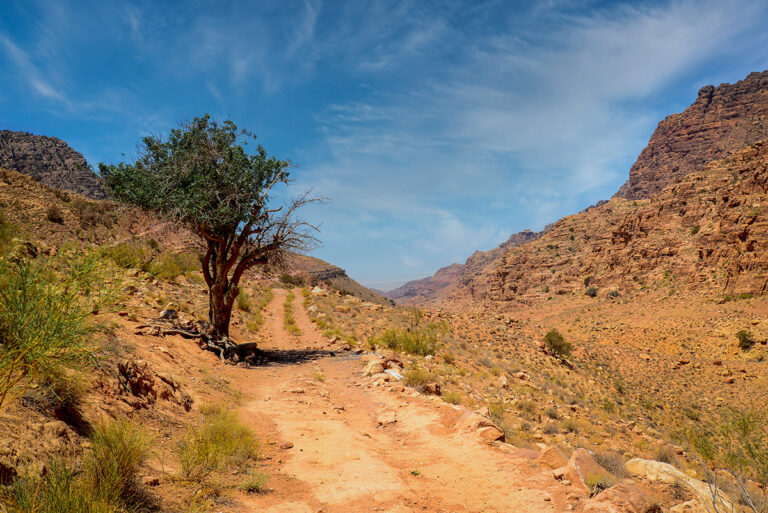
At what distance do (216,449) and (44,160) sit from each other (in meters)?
92.3

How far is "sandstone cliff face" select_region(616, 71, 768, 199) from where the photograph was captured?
127438mm

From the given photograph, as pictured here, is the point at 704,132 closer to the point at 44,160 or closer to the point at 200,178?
the point at 200,178

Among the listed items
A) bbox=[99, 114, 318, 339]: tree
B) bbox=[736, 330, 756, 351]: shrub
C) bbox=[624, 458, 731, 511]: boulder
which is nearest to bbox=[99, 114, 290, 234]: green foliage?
bbox=[99, 114, 318, 339]: tree

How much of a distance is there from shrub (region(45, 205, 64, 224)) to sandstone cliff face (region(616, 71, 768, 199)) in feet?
559

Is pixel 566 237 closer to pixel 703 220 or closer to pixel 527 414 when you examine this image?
pixel 703 220

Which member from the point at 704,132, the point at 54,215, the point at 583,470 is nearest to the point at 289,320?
the point at 54,215

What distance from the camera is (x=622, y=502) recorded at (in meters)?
3.76

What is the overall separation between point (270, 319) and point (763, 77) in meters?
203

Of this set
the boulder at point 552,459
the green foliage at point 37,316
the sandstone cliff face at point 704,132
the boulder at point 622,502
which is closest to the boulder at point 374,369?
the boulder at point 552,459

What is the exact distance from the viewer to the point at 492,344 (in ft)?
67.7

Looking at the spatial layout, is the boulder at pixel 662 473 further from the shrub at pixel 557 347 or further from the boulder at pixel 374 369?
the shrub at pixel 557 347

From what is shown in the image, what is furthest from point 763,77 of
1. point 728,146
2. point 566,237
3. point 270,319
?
point 270,319

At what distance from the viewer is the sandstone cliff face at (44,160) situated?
6188cm

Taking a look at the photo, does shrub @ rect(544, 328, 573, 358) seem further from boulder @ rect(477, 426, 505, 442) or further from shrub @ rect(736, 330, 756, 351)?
boulder @ rect(477, 426, 505, 442)
